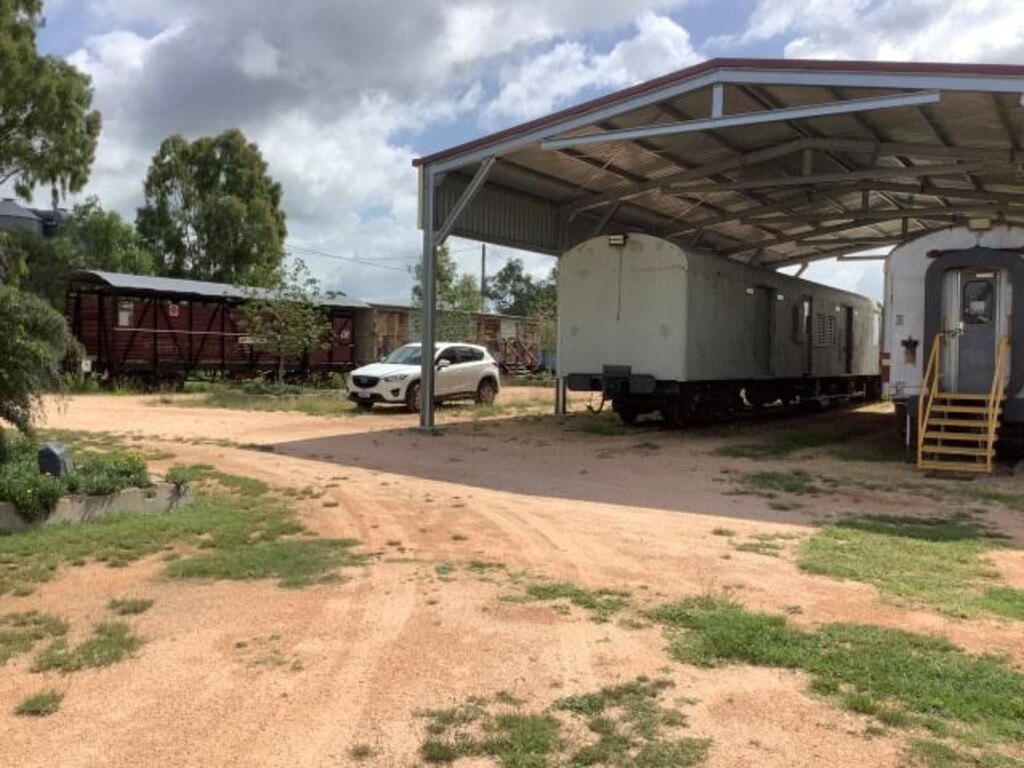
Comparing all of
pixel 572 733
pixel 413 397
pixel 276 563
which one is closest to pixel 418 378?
pixel 413 397

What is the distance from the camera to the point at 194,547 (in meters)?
7.21

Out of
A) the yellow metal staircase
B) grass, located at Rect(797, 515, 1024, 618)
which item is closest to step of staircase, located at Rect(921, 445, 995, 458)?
the yellow metal staircase

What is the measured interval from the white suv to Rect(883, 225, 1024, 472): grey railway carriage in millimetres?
9586

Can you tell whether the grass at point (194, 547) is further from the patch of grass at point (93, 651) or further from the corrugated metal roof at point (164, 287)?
the corrugated metal roof at point (164, 287)

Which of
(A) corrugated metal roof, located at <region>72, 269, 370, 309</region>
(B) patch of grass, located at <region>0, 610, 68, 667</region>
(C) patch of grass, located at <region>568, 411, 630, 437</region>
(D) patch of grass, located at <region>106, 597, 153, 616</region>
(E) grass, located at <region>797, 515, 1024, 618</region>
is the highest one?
(A) corrugated metal roof, located at <region>72, 269, 370, 309</region>

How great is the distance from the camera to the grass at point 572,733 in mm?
3561

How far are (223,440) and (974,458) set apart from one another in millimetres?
11574

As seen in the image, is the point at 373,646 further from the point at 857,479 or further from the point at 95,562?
the point at 857,479

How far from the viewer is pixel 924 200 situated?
23.0 metres

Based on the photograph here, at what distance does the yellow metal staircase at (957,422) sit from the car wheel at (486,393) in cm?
1143

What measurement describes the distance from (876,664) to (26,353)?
7.62 metres

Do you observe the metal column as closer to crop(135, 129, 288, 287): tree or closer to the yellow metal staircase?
the yellow metal staircase

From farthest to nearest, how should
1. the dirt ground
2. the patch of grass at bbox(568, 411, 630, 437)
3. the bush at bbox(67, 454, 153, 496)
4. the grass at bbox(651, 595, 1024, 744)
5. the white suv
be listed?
the white suv < the patch of grass at bbox(568, 411, 630, 437) < the bush at bbox(67, 454, 153, 496) < the grass at bbox(651, 595, 1024, 744) < the dirt ground

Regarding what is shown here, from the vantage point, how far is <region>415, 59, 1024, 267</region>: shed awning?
13047 mm
